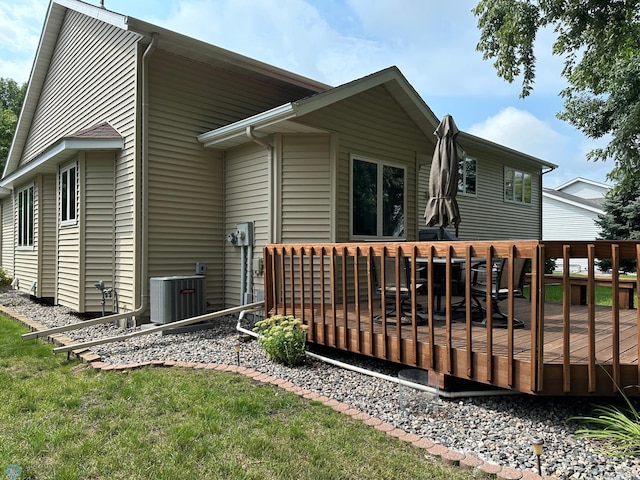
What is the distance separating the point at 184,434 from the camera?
115 inches

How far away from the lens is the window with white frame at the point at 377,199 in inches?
277

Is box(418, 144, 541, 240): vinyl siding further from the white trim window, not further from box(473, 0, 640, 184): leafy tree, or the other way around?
the white trim window

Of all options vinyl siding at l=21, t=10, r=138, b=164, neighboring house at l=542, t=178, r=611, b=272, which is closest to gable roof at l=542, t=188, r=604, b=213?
neighboring house at l=542, t=178, r=611, b=272

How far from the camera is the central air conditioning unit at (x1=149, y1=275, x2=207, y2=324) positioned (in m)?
6.25

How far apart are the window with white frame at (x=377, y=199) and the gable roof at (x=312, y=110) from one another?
3.39 feet

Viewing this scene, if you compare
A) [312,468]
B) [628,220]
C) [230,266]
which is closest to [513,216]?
[628,220]

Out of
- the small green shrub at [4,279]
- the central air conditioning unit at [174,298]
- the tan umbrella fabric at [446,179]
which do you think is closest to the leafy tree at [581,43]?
the tan umbrella fabric at [446,179]

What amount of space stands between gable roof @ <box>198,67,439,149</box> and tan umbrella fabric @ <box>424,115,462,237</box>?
1.80 meters

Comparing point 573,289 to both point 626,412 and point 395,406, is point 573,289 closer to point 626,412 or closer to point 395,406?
point 626,412

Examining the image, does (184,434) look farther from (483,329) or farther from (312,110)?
(312,110)

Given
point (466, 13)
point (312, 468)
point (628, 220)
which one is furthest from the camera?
point (628, 220)

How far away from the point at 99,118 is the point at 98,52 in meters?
1.33

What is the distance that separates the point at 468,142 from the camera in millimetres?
12344

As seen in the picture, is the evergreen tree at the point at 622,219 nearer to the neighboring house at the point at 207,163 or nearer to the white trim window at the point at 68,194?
the neighboring house at the point at 207,163
